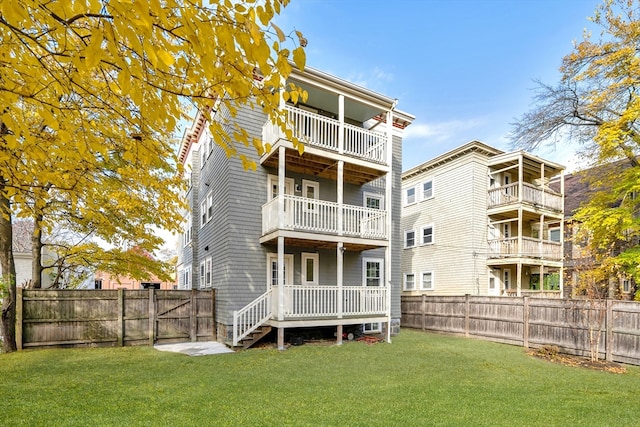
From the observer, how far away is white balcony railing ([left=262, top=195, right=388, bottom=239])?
34.0ft

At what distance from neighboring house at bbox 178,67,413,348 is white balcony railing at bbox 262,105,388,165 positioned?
0.04m

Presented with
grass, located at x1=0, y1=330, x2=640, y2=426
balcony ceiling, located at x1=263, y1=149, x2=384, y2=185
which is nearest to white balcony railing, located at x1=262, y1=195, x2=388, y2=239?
balcony ceiling, located at x1=263, y1=149, x2=384, y2=185

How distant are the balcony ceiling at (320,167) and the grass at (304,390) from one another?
19.8 ft

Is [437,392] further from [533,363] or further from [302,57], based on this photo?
[302,57]

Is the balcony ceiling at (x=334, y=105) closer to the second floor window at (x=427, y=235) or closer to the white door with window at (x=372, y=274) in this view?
the white door with window at (x=372, y=274)

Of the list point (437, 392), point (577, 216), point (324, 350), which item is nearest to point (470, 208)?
point (577, 216)

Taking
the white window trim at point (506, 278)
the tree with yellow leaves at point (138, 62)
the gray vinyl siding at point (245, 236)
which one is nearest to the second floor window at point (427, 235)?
the white window trim at point (506, 278)

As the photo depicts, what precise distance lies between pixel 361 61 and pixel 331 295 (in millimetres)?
7693

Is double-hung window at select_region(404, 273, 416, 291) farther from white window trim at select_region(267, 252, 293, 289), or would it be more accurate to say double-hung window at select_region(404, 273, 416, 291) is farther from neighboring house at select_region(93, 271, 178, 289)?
neighboring house at select_region(93, 271, 178, 289)

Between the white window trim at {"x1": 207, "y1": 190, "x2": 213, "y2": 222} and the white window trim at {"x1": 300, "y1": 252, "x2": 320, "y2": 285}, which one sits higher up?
the white window trim at {"x1": 207, "y1": 190, "x2": 213, "y2": 222}

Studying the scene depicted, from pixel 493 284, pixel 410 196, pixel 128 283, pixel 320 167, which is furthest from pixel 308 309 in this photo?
pixel 128 283

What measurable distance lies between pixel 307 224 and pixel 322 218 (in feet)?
2.33

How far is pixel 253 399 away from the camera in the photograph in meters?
5.43

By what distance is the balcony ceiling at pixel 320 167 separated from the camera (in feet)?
36.6
